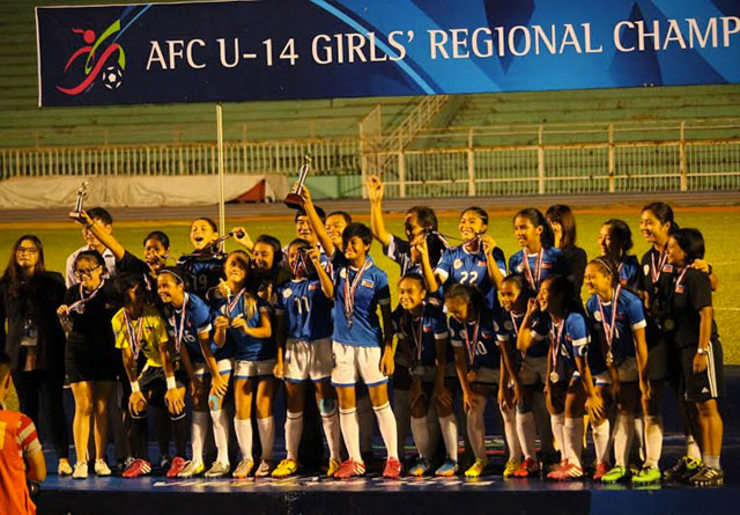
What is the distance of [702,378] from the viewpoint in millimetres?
7730

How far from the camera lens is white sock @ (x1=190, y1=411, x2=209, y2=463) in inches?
336

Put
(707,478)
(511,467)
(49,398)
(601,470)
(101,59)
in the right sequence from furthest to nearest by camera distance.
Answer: (101,59)
(49,398)
(511,467)
(601,470)
(707,478)

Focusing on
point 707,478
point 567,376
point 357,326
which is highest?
point 357,326

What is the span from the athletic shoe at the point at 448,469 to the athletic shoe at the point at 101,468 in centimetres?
200

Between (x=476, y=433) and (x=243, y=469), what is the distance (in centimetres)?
140

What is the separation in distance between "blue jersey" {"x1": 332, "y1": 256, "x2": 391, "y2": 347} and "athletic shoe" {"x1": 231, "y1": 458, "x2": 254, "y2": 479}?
3.07 ft

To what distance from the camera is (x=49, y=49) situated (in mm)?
10109

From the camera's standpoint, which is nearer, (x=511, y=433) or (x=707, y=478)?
(x=707, y=478)

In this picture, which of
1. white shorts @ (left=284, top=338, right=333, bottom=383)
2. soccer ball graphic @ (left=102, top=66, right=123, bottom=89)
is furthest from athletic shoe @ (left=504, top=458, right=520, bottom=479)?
soccer ball graphic @ (left=102, top=66, right=123, bottom=89)

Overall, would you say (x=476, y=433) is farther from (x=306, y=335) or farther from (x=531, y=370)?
(x=306, y=335)

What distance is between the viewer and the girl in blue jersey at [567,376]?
782 centimetres

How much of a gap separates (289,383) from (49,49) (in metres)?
3.33

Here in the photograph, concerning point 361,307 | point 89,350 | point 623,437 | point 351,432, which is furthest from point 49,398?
point 623,437

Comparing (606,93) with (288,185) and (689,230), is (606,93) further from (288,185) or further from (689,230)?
(689,230)
